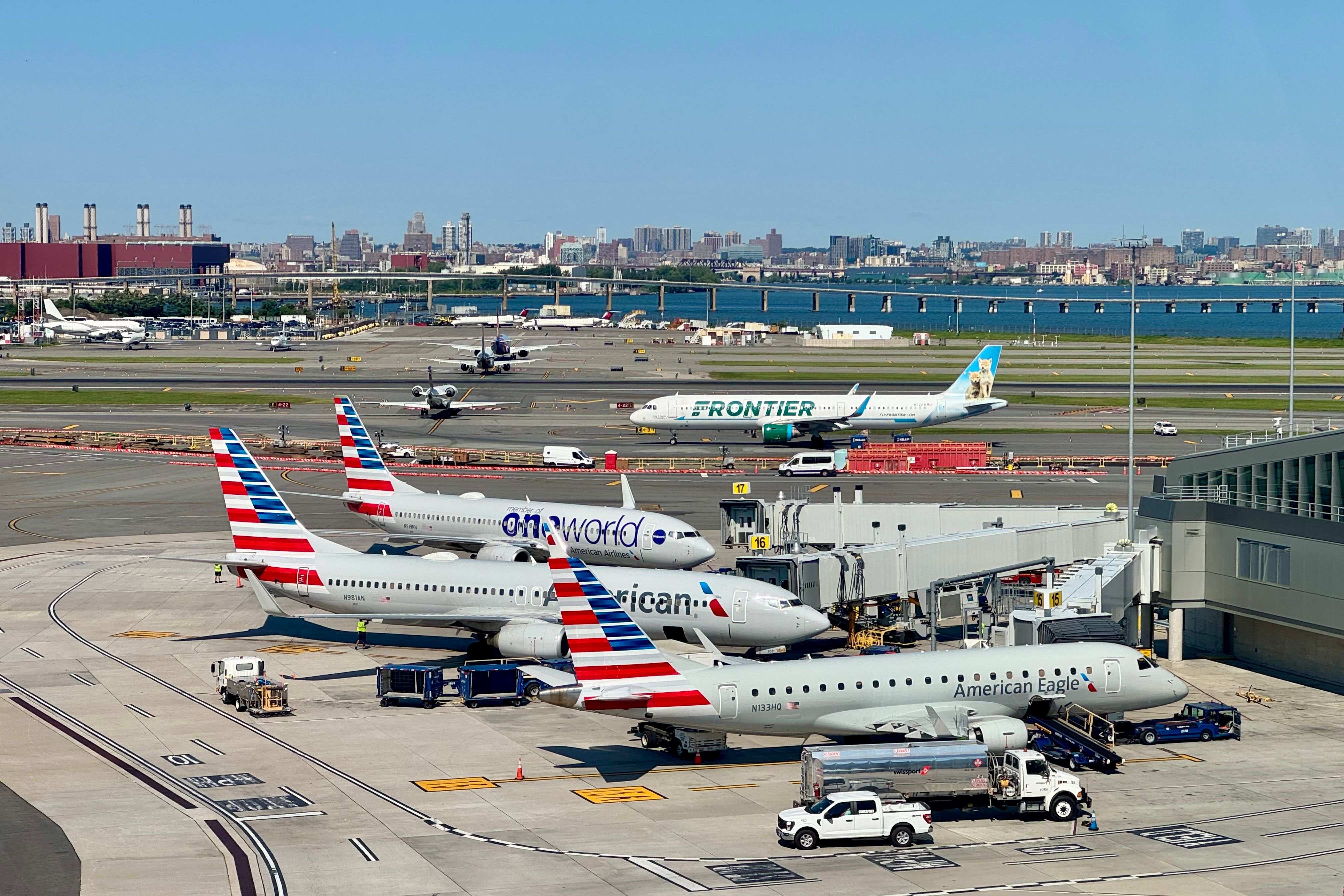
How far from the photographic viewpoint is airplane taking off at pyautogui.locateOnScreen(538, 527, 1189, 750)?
43312mm

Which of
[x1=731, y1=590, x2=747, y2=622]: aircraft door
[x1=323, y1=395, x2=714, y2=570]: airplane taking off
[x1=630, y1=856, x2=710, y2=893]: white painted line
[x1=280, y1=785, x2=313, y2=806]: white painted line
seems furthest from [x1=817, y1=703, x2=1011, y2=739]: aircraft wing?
[x1=323, y1=395, x2=714, y2=570]: airplane taking off

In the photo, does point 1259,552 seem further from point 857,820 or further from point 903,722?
point 857,820

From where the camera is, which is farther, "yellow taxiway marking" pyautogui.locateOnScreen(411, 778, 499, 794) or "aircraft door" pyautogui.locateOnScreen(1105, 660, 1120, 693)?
"aircraft door" pyautogui.locateOnScreen(1105, 660, 1120, 693)

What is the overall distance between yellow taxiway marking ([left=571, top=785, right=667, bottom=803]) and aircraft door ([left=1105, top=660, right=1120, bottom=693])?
49.4 feet

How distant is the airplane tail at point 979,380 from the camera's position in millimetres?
134750

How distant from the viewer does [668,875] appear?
3578 cm

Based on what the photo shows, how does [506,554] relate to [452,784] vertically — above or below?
above

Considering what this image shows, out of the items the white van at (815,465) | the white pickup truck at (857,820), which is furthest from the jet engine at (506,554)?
the white van at (815,465)

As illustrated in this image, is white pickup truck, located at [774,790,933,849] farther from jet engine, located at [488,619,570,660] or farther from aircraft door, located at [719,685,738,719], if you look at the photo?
jet engine, located at [488,619,570,660]

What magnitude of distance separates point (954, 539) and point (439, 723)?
80.5 ft

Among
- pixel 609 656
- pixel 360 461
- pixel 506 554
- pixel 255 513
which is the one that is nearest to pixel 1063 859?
pixel 609 656

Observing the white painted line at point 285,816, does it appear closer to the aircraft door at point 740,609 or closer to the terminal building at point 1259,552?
the aircraft door at point 740,609

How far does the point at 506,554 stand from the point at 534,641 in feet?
43.5

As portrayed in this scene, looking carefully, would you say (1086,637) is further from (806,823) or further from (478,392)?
(478,392)
